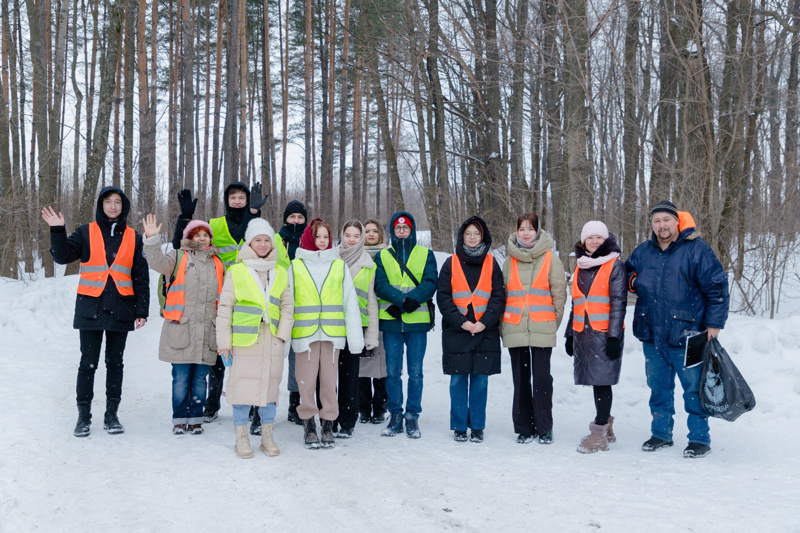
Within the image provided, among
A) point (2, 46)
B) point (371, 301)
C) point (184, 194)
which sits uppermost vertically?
point (2, 46)

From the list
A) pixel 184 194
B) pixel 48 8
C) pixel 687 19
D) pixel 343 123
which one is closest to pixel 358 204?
pixel 343 123

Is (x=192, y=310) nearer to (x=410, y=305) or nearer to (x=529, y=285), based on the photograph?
(x=410, y=305)

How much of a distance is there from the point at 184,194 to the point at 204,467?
8.50ft

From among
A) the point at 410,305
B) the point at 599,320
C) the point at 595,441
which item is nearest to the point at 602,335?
the point at 599,320

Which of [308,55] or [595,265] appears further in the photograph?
[308,55]

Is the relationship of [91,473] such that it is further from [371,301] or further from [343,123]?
[343,123]

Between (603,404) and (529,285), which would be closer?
(603,404)

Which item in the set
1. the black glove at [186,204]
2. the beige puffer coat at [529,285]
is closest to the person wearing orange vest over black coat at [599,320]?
the beige puffer coat at [529,285]

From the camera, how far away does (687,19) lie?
29.7 ft

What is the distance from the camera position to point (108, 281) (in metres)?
5.20

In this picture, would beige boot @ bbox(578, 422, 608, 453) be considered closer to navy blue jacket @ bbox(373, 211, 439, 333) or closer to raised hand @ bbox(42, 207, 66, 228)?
navy blue jacket @ bbox(373, 211, 439, 333)

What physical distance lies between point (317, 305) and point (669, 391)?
306 cm

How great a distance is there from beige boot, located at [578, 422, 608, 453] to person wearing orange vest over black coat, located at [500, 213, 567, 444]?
0.35 m

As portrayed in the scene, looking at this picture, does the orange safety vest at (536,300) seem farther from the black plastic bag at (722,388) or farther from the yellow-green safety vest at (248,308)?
the yellow-green safety vest at (248,308)
